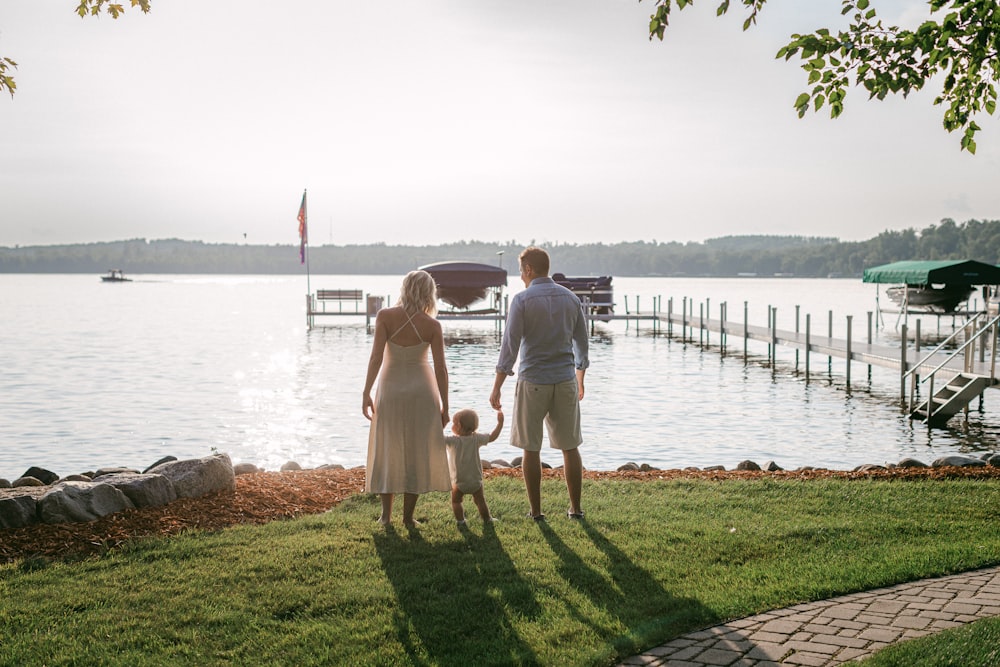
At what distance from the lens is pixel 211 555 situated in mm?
6355

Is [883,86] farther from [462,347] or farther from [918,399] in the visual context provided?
[462,347]

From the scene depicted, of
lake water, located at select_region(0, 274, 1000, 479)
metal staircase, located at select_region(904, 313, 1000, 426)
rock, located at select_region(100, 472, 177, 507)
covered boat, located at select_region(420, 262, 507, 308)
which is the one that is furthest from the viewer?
covered boat, located at select_region(420, 262, 507, 308)

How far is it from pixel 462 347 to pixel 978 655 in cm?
3365

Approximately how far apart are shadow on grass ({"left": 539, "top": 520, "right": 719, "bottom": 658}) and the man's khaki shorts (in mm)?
748

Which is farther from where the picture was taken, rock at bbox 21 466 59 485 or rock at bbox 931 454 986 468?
rock at bbox 931 454 986 468

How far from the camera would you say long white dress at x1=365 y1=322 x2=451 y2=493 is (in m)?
6.68

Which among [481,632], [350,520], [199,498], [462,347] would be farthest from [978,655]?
[462,347]

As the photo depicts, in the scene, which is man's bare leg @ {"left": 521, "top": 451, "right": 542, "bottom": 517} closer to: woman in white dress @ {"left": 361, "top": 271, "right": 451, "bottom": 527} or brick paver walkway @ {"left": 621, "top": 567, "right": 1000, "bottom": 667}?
woman in white dress @ {"left": 361, "top": 271, "right": 451, "bottom": 527}

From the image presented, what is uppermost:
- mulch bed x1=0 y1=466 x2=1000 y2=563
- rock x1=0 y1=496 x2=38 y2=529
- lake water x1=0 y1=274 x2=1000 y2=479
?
rock x1=0 y1=496 x2=38 y2=529

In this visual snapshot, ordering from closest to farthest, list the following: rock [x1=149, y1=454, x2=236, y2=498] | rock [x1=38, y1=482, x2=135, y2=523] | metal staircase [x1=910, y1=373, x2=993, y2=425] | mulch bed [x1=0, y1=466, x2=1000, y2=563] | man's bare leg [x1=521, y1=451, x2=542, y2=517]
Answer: mulch bed [x1=0, y1=466, x2=1000, y2=563], rock [x1=38, y1=482, x2=135, y2=523], man's bare leg [x1=521, y1=451, x2=542, y2=517], rock [x1=149, y1=454, x2=236, y2=498], metal staircase [x1=910, y1=373, x2=993, y2=425]

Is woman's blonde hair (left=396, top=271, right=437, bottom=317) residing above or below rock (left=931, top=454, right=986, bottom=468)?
above

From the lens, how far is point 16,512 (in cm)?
684

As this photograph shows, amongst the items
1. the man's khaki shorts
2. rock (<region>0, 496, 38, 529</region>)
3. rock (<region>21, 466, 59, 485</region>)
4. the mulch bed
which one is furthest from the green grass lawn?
rock (<region>21, 466, 59, 485</region>)

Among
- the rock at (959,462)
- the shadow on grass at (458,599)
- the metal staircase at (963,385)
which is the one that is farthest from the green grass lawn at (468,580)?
the metal staircase at (963,385)
